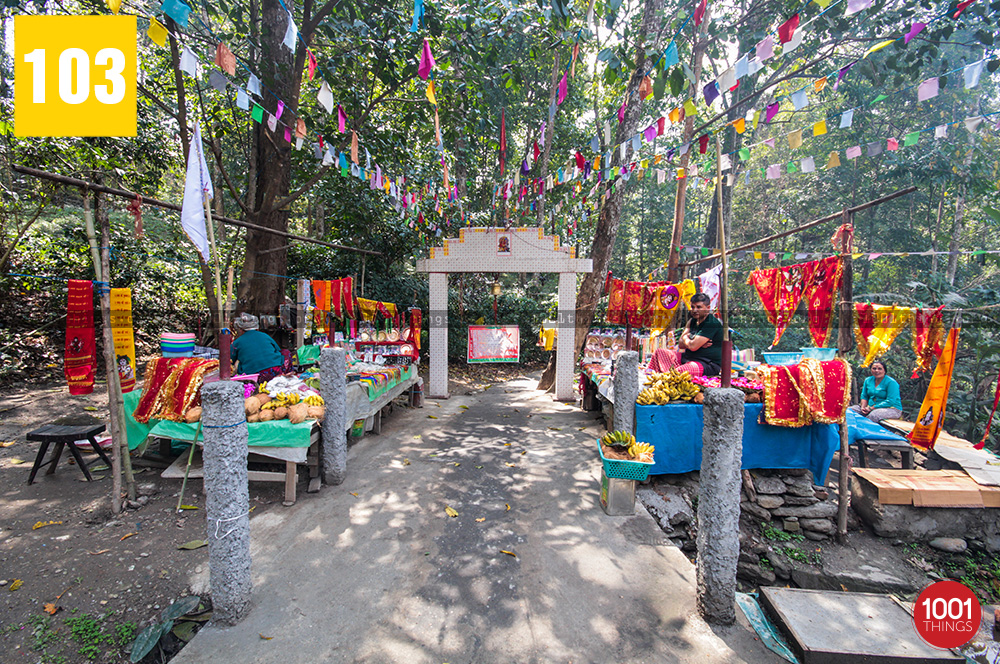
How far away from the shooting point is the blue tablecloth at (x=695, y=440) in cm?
545

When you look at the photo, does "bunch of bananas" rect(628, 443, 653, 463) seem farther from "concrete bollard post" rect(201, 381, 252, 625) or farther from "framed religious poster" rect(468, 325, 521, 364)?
"framed religious poster" rect(468, 325, 521, 364)

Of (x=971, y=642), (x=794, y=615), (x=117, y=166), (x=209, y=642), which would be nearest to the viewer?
(x=209, y=642)

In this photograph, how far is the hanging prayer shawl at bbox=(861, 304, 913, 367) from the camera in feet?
16.8

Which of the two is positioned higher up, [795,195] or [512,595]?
[795,195]

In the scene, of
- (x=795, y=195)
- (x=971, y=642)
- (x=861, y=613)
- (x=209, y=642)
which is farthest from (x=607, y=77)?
(x=795, y=195)

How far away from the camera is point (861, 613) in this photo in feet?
10.7

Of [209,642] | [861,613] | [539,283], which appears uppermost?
[539,283]

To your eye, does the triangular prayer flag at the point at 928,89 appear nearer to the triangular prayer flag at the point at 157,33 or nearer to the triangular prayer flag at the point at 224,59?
the triangular prayer flag at the point at 224,59

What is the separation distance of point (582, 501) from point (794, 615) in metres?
2.14

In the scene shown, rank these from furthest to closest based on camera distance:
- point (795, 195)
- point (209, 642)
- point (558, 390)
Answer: point (795, 195) < point (558, 390) < point (209, 642)

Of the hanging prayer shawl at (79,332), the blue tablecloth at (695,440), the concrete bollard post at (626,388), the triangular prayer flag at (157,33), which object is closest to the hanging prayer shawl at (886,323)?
the blue tablecloth at (695,440)

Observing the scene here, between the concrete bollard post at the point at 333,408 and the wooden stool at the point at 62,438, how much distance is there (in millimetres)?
2620

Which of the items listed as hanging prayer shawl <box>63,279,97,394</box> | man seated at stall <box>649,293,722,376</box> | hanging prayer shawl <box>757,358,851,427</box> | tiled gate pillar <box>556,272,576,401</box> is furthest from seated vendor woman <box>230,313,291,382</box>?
hanging prayer shawl <box>757,358,851,427</box>

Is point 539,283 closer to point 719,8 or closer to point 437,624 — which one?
point 719,8
